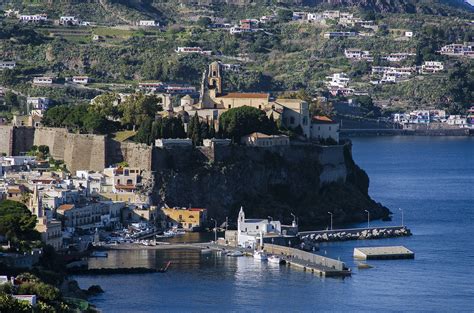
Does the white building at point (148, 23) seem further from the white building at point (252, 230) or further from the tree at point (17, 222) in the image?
the tree at point (17, 222)

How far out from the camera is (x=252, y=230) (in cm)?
5650

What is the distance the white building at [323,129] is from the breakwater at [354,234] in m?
7.71

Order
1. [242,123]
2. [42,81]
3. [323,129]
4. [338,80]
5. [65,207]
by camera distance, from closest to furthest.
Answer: [65,207] → [242,123] → [323,129] → [42,81] → [338,80]

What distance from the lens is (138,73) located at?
110 m

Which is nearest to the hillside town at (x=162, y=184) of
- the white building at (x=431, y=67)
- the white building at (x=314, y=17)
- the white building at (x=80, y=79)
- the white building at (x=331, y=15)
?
the white building at (x=80, y=79)

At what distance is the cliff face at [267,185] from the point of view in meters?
61.3

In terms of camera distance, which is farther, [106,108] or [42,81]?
[42,81]

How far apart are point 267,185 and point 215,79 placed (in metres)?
7.91

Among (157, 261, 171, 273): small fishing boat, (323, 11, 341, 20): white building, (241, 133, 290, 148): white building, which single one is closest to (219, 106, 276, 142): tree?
(241, 133, 290, 148): white building

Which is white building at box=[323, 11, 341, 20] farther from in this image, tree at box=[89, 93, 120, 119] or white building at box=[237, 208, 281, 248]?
white building at box=[237, 208, 281, 248]

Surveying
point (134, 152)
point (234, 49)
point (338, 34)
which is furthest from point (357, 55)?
point (134, 152)

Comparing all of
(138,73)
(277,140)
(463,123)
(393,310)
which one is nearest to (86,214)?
(277,140)

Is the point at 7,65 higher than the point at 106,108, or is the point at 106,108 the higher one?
the point at 7,65

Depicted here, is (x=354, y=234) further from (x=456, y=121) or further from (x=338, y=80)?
(x=456, y=121)
